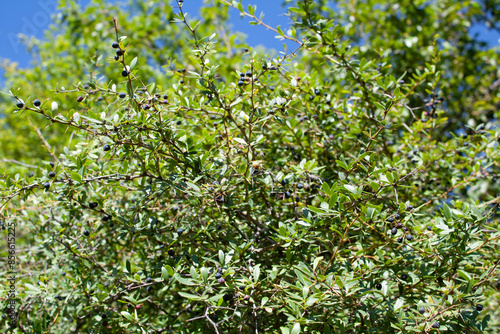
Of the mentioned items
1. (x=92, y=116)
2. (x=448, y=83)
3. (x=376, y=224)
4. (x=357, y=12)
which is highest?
(x=357, y=12)

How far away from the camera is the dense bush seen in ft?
5.38

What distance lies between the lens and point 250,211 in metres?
1.96

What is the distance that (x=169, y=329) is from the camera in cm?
194

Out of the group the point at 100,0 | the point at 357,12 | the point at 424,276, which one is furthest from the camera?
the point at 100,0

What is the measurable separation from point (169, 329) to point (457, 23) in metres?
5.09

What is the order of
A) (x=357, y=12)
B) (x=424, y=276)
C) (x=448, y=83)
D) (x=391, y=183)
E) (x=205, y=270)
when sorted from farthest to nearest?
(x=357, y=12)
(x=448, y=83)
(x=424, y=276)
(x=391, y=183)
(x=205, y=270)

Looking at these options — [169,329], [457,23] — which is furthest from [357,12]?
[169,329]

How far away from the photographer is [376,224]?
1877 mm

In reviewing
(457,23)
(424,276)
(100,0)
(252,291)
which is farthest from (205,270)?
(100,0)

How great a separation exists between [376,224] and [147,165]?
1191 millimetres

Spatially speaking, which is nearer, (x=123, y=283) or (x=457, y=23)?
(x=123, y=283)

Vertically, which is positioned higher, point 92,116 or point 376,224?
point 92,116

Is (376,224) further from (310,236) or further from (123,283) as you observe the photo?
(123,283)

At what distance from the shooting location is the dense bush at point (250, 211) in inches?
64.6
